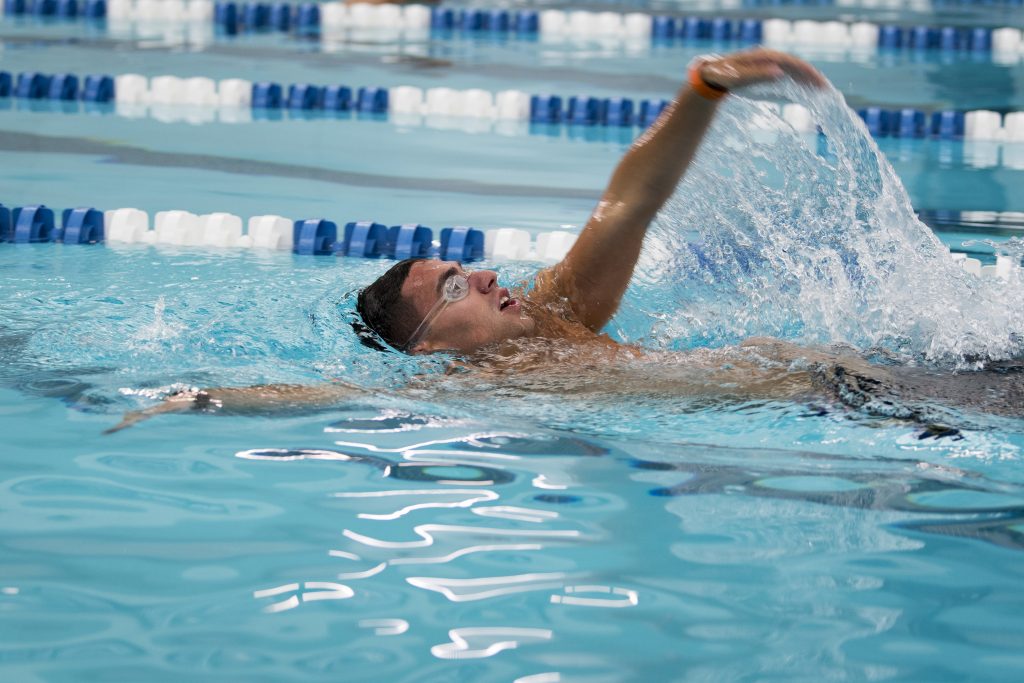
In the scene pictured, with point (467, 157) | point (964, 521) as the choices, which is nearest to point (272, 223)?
point (467, 157)

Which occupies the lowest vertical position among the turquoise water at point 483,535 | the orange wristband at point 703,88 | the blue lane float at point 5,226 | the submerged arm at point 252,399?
the turquoise water at point 483,535

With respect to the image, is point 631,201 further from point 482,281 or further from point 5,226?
point 5,226

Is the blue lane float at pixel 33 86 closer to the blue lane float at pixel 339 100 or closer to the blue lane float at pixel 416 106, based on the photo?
the blue lane float at pixel 416 106

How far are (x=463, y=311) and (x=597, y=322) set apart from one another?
42 centimetres

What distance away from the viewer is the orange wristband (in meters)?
2.78

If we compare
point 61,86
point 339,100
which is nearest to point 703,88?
point 339,100

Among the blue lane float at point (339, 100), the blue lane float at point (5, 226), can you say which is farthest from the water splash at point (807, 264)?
the blue lane float at point (339, 100)

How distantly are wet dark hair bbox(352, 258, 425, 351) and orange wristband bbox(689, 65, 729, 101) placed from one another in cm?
73

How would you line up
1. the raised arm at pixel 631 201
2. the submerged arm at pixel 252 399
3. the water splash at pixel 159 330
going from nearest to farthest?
the submerged arm at pixel 252 399
the raised arm at pixel 631 201
the water splash at pixel 159 330

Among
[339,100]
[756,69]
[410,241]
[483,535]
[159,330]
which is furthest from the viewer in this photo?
[339,100]

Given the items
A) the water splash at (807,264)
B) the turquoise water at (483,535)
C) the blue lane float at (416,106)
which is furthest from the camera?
the blue lane float at (416,106)

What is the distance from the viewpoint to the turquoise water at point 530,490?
6.00 feet

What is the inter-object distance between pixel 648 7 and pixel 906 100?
390cm

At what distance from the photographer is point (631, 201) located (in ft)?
9.98
